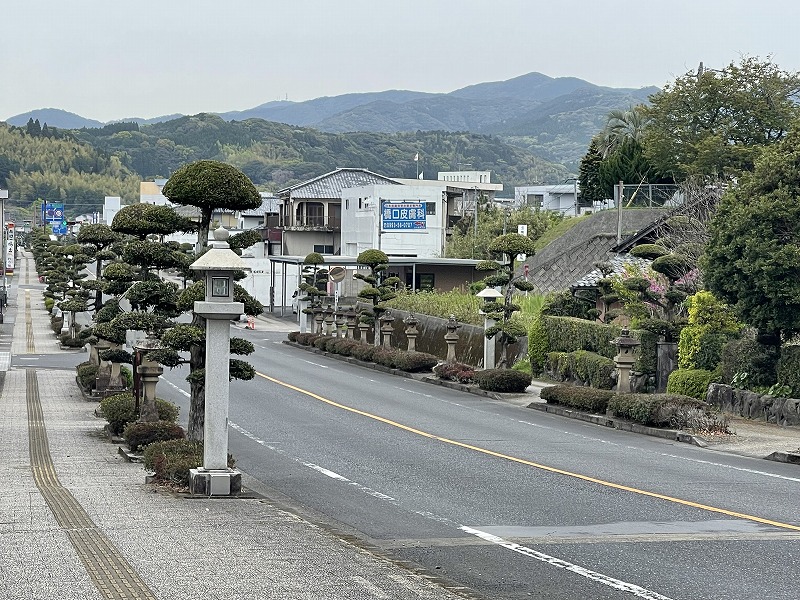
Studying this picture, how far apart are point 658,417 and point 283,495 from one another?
1132cm

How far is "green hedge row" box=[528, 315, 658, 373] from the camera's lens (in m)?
32.2

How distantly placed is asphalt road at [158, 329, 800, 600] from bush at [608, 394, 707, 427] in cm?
75

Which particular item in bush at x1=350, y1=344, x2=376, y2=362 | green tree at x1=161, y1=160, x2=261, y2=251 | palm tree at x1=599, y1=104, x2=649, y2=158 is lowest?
bush at x1=350, y1=344, x2=376, y2=362

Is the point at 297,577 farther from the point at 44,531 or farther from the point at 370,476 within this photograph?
the point at 370,476

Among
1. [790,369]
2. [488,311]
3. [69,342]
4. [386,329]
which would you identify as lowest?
[69,342]

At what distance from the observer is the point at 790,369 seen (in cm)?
2577

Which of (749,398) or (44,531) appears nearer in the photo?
(44,531)

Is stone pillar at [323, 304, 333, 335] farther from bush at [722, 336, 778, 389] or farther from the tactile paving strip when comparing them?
the tactile paving strip

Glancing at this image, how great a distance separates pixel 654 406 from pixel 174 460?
12.5 metres

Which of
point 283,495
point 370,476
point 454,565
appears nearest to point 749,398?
point 370,476

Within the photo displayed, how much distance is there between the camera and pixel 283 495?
53.6ft

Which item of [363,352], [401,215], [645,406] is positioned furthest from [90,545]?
[401,215]

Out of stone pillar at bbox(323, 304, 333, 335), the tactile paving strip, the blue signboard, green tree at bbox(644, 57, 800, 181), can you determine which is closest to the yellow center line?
the tactile paving strip

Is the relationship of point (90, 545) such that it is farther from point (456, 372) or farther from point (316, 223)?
point (316, 223)
